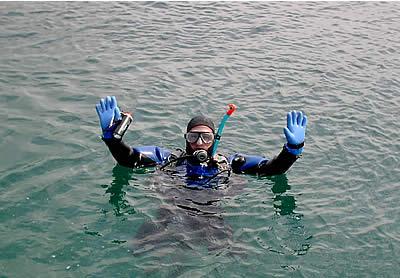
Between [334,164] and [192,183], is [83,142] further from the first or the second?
[334,164]

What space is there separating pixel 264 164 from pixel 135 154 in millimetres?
1755

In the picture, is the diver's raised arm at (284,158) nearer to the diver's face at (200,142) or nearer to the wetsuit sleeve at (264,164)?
the wetsuit sleeve at (264,164)

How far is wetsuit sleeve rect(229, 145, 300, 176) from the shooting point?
7.02 metres

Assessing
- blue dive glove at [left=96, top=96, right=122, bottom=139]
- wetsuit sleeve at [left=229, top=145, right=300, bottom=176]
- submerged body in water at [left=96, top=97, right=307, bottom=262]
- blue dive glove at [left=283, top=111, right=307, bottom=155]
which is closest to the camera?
submerged body in water at [left=96, top=97, right=307, bottom=262]

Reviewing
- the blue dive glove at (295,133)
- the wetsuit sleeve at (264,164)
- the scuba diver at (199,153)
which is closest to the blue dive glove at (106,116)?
the scuba diver at (199,153)

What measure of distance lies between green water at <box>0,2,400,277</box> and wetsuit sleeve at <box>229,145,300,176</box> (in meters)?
0.21

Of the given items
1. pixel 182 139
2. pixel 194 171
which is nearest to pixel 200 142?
pixel 194 171

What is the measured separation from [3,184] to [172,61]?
18.2ft

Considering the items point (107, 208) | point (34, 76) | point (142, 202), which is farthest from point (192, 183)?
point (34, 76)

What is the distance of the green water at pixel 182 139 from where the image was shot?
20.0 feet

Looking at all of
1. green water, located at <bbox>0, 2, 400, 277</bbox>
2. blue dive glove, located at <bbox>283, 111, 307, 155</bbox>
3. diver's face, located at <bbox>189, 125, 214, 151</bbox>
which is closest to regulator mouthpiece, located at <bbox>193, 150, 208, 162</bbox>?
diver's face, located at <bbox>189, 125, 214, 151</bbox>

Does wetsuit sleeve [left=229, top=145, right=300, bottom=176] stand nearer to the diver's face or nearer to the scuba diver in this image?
the scuba diver

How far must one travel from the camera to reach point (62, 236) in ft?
20.3

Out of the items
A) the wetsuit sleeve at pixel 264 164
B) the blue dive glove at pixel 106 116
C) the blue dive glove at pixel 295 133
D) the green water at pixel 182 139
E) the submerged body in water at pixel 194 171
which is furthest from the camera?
the wetsuit sleeve at pixel 264 164
